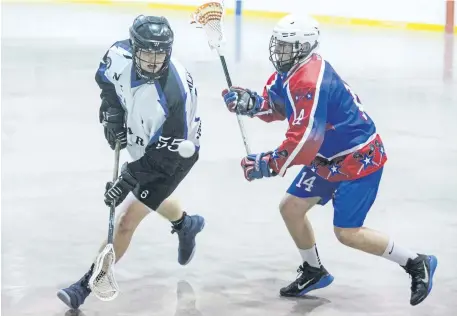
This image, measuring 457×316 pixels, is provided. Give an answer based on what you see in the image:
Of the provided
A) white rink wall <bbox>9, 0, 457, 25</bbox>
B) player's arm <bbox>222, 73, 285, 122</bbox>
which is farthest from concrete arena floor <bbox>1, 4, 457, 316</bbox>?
white rink wall <bbox>9, 0, 457, 25</bbox>

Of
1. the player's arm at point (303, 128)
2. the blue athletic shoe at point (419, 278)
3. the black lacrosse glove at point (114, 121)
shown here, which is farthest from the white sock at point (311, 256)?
the black lacrosse glove at point (114, 121)

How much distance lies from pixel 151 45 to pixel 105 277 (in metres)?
0.99

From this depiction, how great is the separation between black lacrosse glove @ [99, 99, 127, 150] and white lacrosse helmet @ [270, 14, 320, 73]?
2.31 ft

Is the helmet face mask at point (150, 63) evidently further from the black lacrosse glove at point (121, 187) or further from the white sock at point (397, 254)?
the white sock at point (397, 254)

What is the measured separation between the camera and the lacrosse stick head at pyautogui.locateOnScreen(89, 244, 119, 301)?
464cm

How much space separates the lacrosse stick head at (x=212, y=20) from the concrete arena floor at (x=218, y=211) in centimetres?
107

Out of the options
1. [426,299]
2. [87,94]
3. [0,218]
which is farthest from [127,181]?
[87,94]

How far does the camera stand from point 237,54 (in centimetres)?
1373

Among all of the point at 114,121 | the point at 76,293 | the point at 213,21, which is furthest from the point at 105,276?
the point at 213,21

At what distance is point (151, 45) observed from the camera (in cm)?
449

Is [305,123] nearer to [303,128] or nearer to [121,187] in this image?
[303,128]

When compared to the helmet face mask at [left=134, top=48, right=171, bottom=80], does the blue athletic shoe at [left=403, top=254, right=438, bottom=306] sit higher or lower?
lower

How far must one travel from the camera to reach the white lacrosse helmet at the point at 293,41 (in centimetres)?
457

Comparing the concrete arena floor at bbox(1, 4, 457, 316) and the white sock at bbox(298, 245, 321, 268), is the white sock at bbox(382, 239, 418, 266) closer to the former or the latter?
the concrete arena floor at bbox(1, 4, 457, 316)
